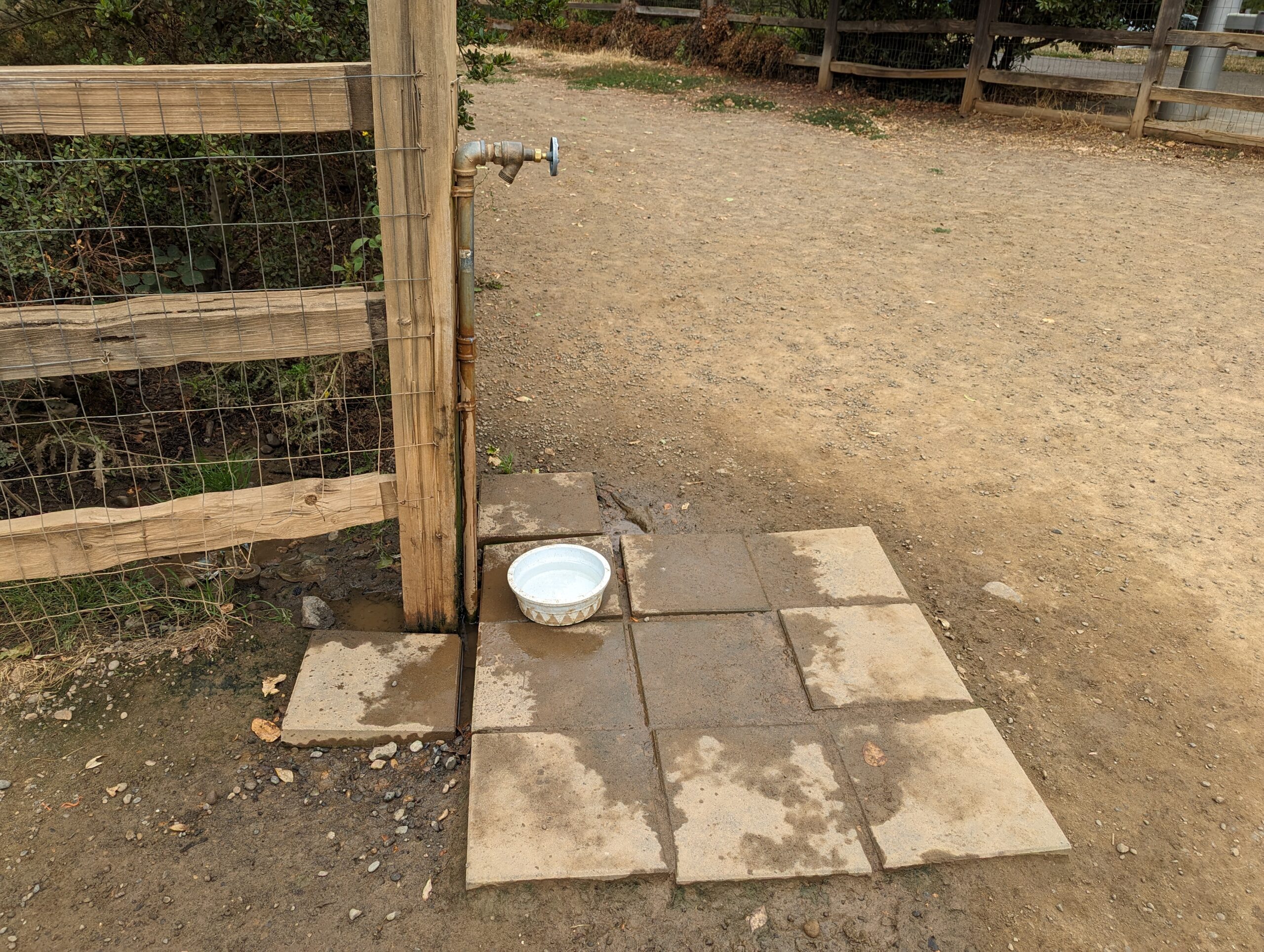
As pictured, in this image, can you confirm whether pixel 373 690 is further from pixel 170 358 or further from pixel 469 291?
pixel 469 291

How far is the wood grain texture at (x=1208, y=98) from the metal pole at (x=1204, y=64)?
1.12 ft

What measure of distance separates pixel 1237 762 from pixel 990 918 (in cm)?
105

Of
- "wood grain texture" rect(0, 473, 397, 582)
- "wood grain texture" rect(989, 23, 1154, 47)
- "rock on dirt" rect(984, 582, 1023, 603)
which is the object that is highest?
"wood grain texture" rect(989, 23, 1154, 47)

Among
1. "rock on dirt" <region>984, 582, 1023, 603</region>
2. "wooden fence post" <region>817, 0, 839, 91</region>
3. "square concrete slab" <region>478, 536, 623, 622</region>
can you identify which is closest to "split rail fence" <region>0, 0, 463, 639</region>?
"square concrete slab" <region>478, 536, 623, 622</region>

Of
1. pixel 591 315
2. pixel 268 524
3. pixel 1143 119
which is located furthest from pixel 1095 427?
pixel 1143 119

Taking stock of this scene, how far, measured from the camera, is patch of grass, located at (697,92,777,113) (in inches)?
474

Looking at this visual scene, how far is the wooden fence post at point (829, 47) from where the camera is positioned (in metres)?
13.0

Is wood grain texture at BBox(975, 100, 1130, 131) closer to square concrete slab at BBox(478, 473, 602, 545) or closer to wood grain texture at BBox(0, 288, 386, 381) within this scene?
square concrete slab at BBox(478, 473, 602, 545)

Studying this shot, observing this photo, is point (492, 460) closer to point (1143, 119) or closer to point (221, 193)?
point (221, 193)

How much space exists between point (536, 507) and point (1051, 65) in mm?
14317

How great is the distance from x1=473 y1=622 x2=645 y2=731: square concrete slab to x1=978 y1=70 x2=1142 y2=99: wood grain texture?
10118 mm

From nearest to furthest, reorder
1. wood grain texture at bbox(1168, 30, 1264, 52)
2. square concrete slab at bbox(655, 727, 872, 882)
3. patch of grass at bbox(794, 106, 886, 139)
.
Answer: square concrete slab at bbox(655, 727, 872, 882)
wood grain texture at bbox(1168, 30, 1264, 52)
patch of grass at bbox(794, 106, 886, 139)

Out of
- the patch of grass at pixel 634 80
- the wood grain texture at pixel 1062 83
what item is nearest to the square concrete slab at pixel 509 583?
the wood grain texture at pixel 1062 83

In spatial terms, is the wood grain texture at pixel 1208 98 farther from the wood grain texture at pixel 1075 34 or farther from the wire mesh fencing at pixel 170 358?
the wire mesh fencing at pixel 170 358
